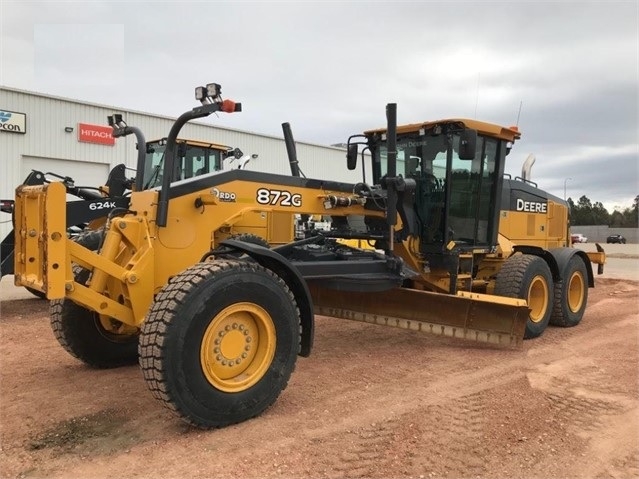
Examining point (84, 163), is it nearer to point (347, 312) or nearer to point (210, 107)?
point (347, 312)

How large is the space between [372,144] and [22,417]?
5.00m

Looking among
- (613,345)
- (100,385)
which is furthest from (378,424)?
(613,345)

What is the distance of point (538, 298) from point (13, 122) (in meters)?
15.4

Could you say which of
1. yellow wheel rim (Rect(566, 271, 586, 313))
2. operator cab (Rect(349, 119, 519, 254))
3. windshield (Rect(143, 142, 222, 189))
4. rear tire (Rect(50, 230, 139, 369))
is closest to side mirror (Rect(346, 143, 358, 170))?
operator cab (Rect(349, 119, 519, 254))

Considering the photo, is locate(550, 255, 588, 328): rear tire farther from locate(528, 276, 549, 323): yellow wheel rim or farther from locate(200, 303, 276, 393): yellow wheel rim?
→ locate(200, 303, 276, 393): yellow wheel rim

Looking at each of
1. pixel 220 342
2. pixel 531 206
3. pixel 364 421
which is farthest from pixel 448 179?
pixel 220 342

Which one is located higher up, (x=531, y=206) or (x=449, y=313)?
(x=531, y=206)

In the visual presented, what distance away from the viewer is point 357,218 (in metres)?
6.37

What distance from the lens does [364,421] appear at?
4.09 meters

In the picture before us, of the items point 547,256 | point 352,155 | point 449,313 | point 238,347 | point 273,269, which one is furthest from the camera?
point 547,256

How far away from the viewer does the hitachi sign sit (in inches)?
332

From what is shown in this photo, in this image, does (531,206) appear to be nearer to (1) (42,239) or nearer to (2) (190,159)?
(2) (190,159)

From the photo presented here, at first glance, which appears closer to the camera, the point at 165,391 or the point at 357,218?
the point at 165,391

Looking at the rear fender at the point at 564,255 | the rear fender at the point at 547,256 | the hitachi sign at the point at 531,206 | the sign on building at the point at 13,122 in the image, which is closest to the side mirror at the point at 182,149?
the hitachi sign at the point at 531,206
